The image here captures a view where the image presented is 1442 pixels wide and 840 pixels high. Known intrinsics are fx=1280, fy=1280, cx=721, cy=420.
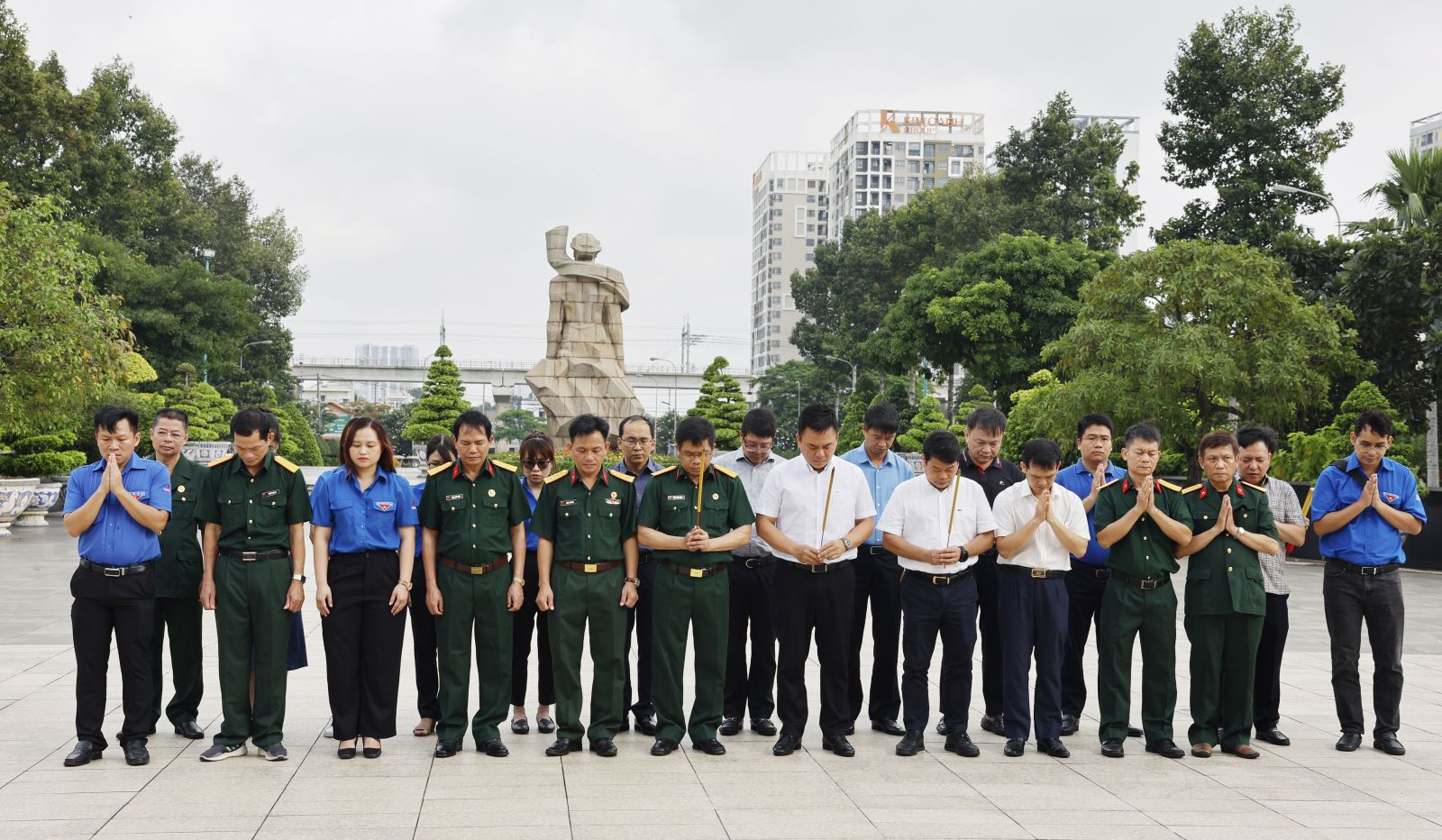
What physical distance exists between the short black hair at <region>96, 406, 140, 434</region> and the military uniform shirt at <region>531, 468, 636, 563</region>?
68.8 inches

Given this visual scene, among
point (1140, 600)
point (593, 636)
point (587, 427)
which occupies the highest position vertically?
point (587, 427)

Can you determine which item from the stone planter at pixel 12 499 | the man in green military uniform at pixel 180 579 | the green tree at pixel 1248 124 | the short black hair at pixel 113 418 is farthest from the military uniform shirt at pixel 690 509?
the green tree at pixel 1248 124

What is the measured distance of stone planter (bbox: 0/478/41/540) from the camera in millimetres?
16641

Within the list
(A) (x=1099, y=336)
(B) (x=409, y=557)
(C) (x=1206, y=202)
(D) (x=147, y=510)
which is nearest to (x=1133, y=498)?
(B) (x=409, y=557)

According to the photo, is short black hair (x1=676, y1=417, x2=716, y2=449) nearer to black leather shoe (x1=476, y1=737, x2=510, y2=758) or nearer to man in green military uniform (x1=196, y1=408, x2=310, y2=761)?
black leather shoe (x1=476, y1=737, x2=510, y2=758)

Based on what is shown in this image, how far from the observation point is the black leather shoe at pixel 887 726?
6145mm

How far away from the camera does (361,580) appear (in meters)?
5.54

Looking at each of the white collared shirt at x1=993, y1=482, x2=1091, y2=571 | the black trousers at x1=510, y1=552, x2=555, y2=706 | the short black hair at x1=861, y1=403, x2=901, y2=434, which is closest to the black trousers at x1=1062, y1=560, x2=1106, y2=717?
the white collared shirt at x1=993, y1=482, x2=1091, y2=571

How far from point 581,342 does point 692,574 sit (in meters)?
15.9

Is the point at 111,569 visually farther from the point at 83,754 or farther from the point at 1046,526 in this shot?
the point at 1046,526

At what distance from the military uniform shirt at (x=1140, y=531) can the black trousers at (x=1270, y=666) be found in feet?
2.03

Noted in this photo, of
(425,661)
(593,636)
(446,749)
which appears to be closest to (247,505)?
(425,661)

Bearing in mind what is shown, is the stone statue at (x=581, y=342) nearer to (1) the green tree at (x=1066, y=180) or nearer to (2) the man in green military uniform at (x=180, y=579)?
(2) the man in green military uniform at (x=180, y=579)

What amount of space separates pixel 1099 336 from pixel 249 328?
21.4 metres
